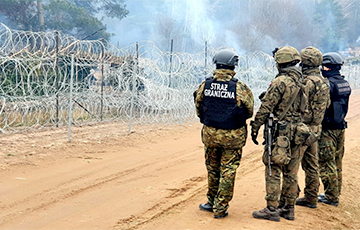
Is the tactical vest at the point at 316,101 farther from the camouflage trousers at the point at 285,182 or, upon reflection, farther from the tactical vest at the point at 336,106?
the camouflage trousers at the point at 285,182

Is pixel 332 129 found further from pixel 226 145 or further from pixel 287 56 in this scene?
pixel 226 145

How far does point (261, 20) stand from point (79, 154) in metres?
42.2

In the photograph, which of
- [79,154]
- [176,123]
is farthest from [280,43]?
[79,154]

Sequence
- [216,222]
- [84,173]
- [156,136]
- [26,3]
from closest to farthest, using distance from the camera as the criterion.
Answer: [216,222] → [84,173] → [156,136] → [26,3]

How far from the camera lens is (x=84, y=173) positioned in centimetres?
664

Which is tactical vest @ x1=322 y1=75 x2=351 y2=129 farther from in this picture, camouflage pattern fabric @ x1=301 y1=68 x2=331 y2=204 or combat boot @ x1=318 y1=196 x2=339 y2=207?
combat boot @ x1=318 y1=196 x2=339 y2=207

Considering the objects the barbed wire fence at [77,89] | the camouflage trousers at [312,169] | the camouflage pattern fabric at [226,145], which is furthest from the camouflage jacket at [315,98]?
the barbed wire fence at [77,89]

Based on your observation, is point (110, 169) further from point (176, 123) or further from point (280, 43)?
point (280, 43)

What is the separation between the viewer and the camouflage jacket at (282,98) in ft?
14.7

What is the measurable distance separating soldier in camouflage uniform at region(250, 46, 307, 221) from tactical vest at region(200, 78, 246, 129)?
217mm

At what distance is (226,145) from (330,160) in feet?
5.76

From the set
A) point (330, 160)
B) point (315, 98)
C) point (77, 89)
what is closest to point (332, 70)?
point (315, 98)

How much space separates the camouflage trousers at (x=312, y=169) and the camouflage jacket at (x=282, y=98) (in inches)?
25.4

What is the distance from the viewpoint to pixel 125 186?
6.00 m
